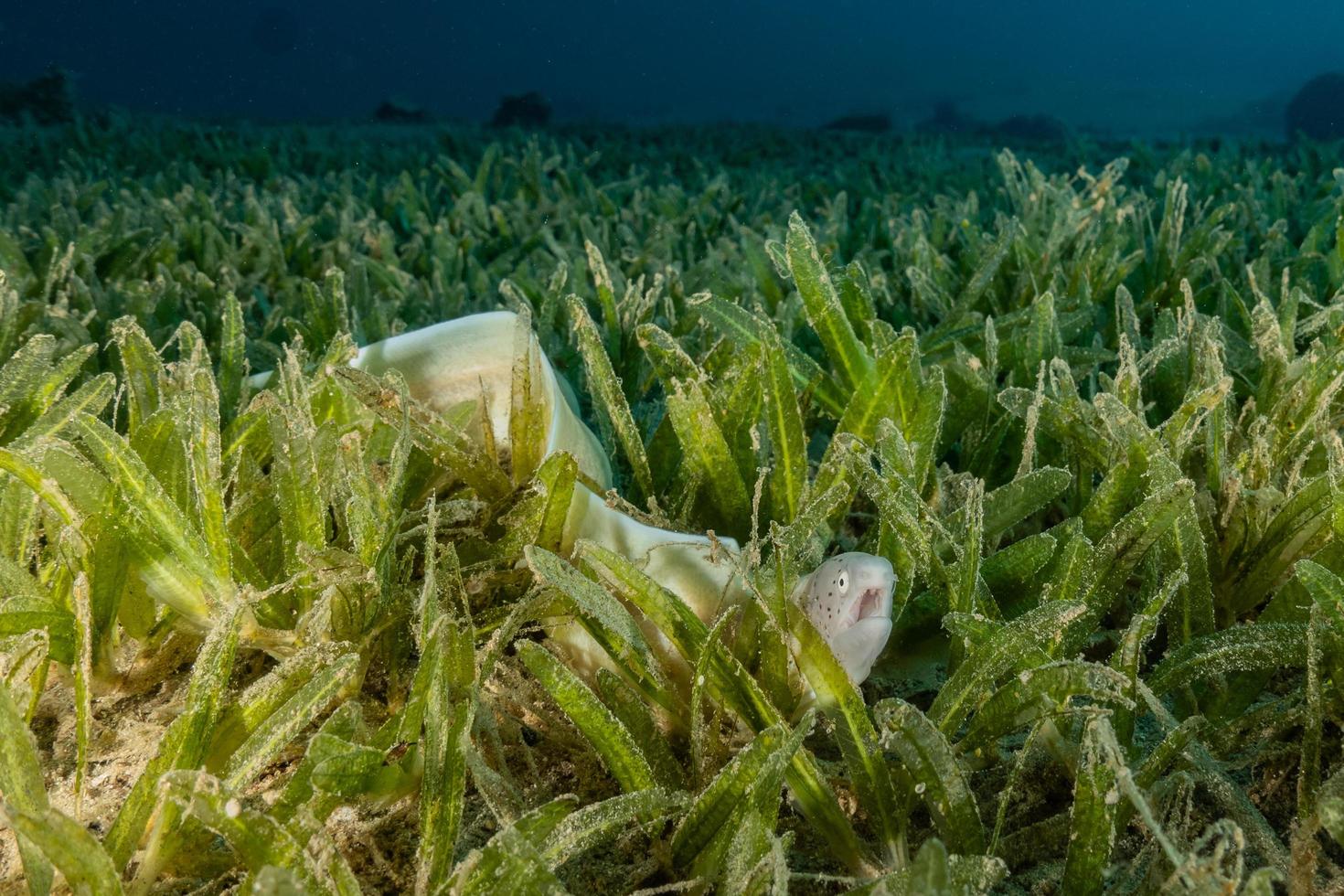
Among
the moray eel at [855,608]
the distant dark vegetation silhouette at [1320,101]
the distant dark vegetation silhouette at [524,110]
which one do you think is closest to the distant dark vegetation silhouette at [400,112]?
the distant dark vegetation silhouette at [524,110]

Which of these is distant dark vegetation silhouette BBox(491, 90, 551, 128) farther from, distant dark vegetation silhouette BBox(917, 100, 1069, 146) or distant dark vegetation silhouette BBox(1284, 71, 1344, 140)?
distant dark vegetation silhouette BBox(1284, 71, 1344, 140)

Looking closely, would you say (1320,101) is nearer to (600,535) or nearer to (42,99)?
(42,99)

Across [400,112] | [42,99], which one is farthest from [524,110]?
[42,99]

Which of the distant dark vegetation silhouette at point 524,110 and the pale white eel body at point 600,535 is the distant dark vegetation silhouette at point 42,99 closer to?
the distant dark vegetation silhouette at point 524,110

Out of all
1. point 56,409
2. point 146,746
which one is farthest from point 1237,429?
point 56,409

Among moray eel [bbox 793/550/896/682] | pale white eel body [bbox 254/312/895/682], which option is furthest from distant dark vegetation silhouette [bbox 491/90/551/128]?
moray eel [bbox 793/550/896/682]

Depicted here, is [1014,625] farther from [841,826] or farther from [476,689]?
[476,689]
